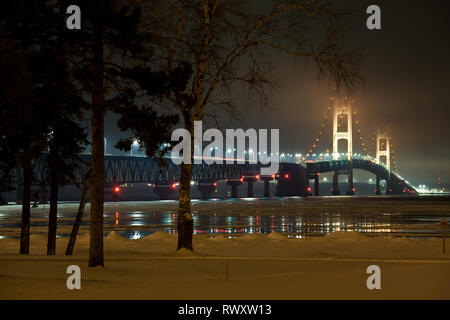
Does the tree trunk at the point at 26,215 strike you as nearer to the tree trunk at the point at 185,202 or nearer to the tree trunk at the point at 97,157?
the tree trunk at the point at 185,202

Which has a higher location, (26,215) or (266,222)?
(26,215)

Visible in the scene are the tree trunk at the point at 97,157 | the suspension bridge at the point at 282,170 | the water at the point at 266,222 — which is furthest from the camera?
the suspension bridge at the point at 282,170

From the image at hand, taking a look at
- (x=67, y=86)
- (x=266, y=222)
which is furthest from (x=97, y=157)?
(x=266, y=222)

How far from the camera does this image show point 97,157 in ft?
41.9

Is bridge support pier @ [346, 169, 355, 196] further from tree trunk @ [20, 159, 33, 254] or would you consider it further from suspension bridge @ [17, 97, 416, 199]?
tree trunk @ [20, 159, 33, 254]

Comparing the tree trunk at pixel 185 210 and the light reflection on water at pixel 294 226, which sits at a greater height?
the tree trunk at pixel 185 210

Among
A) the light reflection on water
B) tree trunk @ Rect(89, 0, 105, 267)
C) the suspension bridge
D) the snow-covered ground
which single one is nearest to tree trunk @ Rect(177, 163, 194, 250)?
the snow-covered ground

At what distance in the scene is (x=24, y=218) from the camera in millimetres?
19625

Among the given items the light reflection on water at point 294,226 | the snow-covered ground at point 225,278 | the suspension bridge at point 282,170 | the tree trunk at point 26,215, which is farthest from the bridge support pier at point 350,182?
the snow-covered ground at point 225,278

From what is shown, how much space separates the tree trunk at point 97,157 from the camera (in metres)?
12.7

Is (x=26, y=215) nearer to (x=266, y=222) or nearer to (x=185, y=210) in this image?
(x=185, y=210)

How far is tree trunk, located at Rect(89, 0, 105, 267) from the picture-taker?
12.7 m

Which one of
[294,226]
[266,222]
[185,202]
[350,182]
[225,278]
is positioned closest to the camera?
[225,278]

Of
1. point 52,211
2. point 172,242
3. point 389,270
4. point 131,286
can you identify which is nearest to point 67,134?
point 52,211
